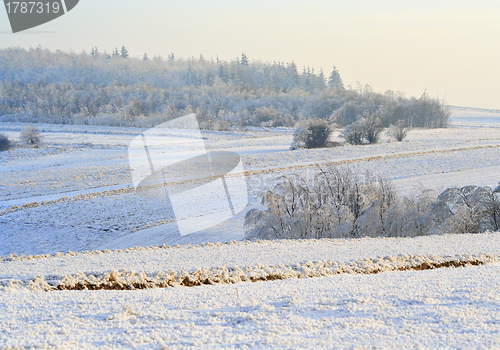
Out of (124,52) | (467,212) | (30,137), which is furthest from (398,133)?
(124,52)

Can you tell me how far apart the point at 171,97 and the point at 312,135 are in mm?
63526

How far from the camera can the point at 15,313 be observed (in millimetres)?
5453

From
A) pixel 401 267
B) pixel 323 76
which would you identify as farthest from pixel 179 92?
pixel 401 267

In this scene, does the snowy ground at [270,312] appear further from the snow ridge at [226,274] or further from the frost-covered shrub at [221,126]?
the frost-covered shrub at [221,126]

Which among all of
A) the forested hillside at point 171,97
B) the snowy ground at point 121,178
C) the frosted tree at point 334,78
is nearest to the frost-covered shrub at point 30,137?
the snowy ground at point 121,178

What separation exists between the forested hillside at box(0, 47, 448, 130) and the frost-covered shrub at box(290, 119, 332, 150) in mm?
19089

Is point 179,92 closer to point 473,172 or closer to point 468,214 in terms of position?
point 473,172

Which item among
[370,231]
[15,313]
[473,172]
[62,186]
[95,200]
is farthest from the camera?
[473,172]

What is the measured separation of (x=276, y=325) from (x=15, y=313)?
10.7 feet

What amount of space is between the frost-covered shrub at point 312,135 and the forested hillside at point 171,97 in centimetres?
1909

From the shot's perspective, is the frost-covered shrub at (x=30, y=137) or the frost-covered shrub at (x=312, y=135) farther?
the frost-covered shrub at (x=30, y=137)

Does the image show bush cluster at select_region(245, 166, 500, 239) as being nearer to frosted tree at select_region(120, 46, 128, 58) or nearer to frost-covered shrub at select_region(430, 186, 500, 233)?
frost-covered shrub at select_region(430, 186, 500, 233)

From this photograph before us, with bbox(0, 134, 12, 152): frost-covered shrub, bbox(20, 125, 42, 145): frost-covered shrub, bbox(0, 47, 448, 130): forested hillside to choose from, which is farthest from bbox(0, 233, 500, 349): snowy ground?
bbox(0, 47, 448, 130): forested hillside

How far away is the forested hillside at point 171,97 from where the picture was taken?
3147 inches
